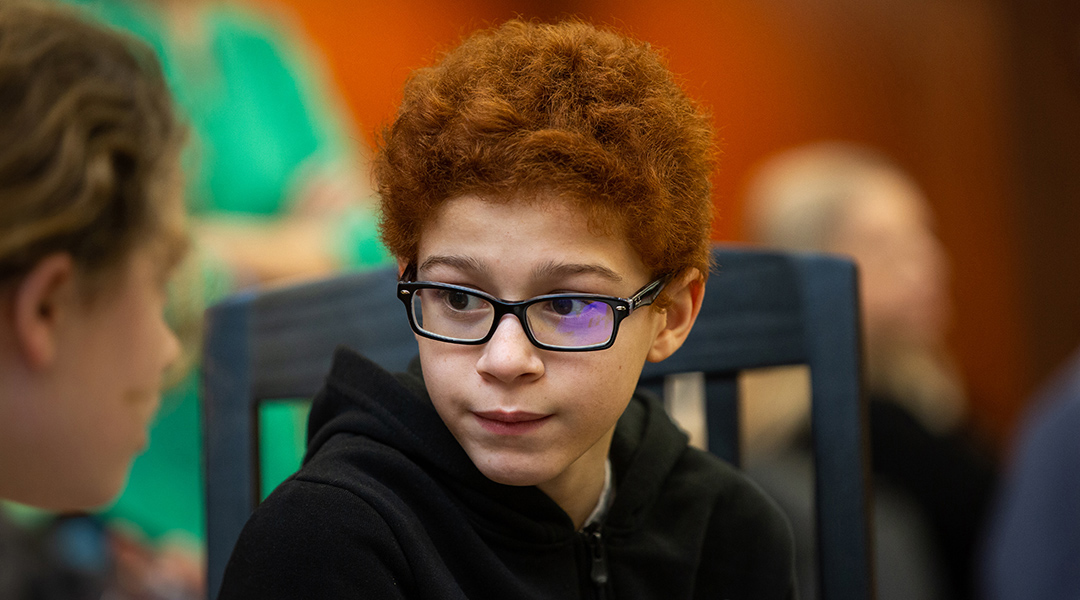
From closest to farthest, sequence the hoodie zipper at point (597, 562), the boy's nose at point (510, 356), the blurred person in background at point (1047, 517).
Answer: the boy's nose at point (510, 356), the hoodie zipper at point (597, 562), the blurred person in background at point (1047, 517)

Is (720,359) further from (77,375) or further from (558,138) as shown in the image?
(77,375)

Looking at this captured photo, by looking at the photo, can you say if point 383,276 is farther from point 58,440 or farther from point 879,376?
point 879,376

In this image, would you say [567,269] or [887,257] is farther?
[887,257]

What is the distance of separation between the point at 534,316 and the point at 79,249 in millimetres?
276

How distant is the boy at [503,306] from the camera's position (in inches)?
21.5

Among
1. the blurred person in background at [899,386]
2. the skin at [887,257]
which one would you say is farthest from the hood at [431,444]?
the skin at [887,257]

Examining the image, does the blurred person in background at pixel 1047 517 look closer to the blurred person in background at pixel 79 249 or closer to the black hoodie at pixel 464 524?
the black hoodie at pixel 464 524

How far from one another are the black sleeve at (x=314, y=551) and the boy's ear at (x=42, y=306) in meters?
0.16

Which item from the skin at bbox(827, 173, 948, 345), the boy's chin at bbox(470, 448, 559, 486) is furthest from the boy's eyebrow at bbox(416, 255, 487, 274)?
the skin at bbox(827, 173, 948, 345)

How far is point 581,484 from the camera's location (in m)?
0.68

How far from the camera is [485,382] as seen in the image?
1.83 feet

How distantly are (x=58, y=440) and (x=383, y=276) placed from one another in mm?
285

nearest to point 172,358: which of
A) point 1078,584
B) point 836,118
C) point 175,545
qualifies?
point 175,545

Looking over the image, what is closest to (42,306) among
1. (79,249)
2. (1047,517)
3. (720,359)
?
(79,249)
